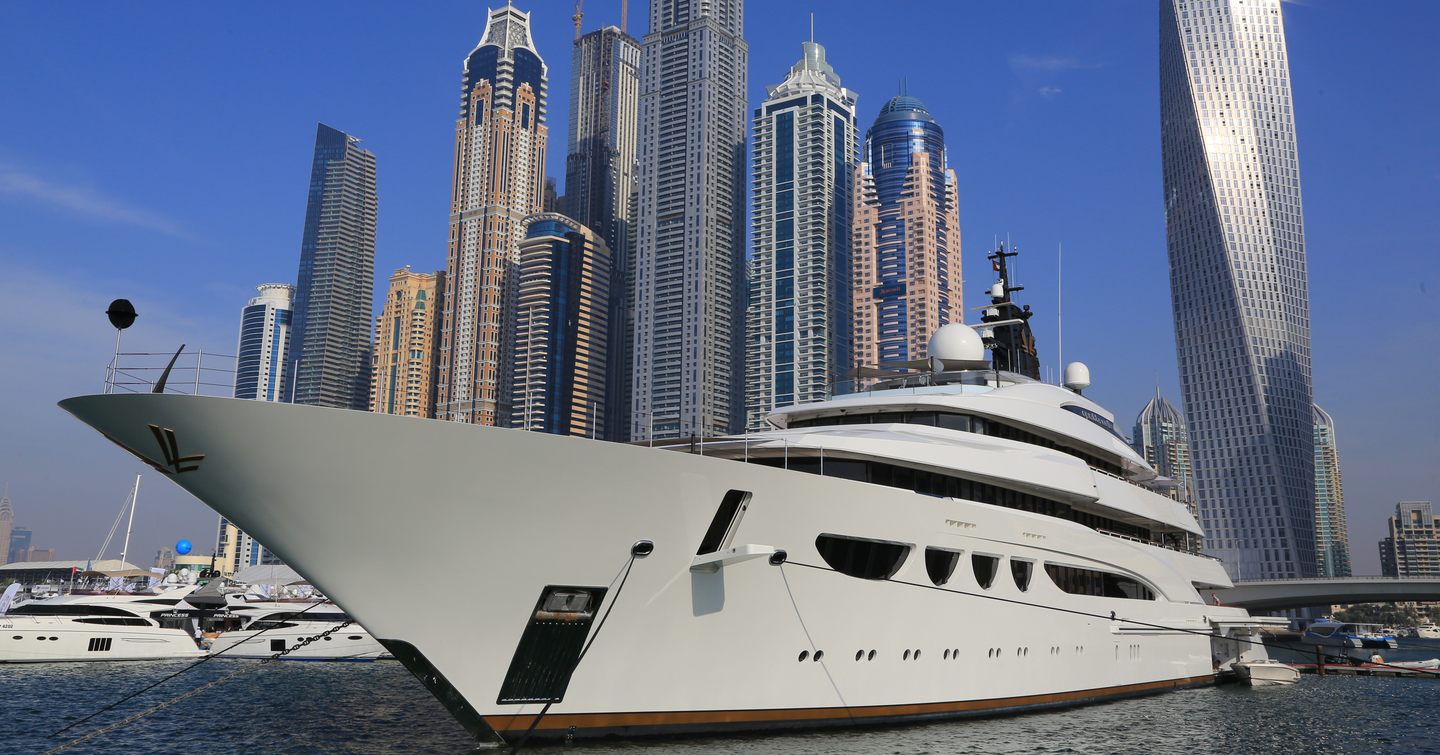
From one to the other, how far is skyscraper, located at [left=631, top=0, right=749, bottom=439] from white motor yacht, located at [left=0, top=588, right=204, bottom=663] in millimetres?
99793

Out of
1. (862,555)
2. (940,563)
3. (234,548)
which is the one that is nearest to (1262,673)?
(940,563)

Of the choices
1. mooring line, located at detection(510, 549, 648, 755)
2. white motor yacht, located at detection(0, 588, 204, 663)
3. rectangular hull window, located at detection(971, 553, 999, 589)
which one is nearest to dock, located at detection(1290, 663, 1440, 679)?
rectangular hull window, located at detection(971, 553, 999, 589)

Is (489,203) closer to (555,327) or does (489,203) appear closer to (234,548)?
(555,327)

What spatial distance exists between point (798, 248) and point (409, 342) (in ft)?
221

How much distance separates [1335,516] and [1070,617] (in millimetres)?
184599

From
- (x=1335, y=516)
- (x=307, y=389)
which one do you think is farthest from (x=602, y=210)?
(x=1335, y=516)

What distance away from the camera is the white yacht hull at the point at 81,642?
3412cm

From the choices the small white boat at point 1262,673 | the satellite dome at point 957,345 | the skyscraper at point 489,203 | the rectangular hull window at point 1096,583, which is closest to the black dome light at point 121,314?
the rectangular hull window at point 1096,583

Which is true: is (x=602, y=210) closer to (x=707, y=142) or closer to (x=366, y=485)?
(x=707, y=142)

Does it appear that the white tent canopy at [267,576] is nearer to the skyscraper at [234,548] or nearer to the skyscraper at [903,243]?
the skyscraper at [234,548]

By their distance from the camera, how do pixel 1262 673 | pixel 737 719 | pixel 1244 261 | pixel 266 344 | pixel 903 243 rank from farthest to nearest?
pixel 266 344
pixel 903 243
pixel 1244 261
pixel 1262 673
pixel 737 719

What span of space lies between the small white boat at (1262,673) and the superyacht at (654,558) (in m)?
14.1

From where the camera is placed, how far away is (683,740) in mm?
13242

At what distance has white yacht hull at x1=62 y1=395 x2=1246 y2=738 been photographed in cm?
1144
